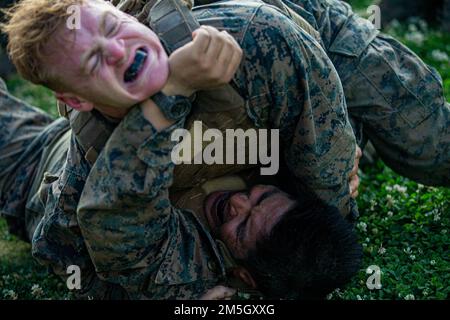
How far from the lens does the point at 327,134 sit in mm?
4004

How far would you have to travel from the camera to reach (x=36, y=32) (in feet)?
11.1

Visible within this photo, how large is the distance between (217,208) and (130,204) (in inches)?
27.3

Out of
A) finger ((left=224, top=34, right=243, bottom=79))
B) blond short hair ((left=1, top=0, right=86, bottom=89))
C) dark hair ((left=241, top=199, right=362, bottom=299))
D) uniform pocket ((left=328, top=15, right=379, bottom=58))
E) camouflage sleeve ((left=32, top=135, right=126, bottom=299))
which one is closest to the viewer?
blond short hair ((left=1, top=0, right=86, bottom=89))

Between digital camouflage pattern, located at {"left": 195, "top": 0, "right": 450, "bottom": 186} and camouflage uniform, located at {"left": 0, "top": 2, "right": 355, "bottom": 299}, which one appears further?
digital camouflage pattern, located at {"left": 195, "top": 0, "right": 450, "bottom": 186}

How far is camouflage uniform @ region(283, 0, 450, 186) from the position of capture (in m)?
4.76

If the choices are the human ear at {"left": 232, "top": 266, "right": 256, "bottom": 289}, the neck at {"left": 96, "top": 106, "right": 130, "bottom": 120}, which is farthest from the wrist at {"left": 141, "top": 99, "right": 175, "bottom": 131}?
the human ear at {"left": 232, "top": 266, "right": 256, "bottom": 289}

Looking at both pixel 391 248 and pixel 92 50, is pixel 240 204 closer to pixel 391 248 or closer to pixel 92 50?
pixel 391 248

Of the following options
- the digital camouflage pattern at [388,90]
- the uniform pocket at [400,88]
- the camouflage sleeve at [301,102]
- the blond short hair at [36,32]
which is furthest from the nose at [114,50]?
the uniform pocket at [400,88]

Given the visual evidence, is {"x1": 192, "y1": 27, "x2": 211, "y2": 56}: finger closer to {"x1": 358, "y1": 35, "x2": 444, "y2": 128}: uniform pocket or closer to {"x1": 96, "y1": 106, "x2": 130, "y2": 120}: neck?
{"x1": 96, "y1": 106, "x2": 130, "y2": 120}: neck

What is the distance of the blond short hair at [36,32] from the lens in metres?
3.39

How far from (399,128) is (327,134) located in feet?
3.20

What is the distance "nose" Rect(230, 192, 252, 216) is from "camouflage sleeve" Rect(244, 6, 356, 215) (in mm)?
299

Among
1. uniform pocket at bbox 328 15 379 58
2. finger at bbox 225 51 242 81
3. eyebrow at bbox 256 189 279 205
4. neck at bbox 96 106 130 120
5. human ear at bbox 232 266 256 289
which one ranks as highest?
finger at bbox 225 51 242 81

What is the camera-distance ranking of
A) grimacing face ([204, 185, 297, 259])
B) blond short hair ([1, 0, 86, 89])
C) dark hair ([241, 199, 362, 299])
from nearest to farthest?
blond short hair ([1, 0, 86, 89]), dark hair ([241, 199, 362, 299]), grimacing face ([204, 185, 297, 259])
